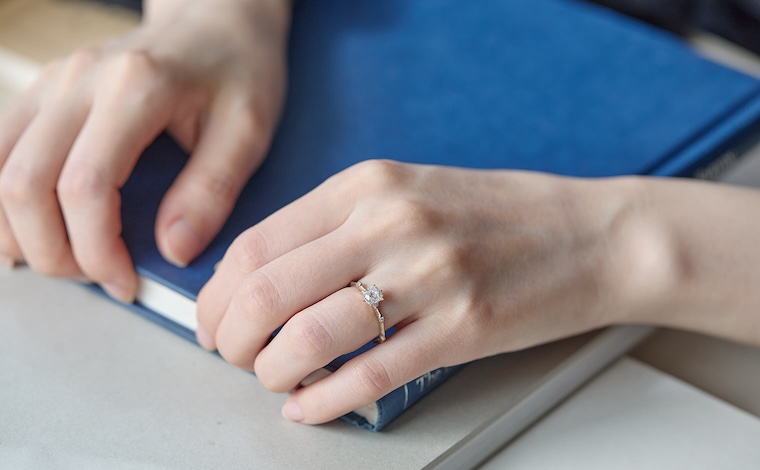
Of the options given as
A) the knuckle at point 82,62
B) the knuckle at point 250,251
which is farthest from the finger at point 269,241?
the knuckle at point 82,62

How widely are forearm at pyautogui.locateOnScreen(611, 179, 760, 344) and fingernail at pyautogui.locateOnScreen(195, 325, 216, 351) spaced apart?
0.95ft

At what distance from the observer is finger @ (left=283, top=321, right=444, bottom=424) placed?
51cm

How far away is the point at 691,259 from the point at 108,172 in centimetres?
44

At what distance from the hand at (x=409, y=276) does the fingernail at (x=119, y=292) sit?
0.30 feet

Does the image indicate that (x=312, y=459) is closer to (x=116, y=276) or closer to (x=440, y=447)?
(x=440, y=447)

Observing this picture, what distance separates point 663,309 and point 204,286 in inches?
13.2

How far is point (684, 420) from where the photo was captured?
23.2 inches

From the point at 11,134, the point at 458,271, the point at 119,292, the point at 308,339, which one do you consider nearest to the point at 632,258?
the point at 458,271

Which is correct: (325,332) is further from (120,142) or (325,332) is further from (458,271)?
(120,142)

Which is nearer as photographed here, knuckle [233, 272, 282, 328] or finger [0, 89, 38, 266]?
knuckle [233, 272, 282, 328]

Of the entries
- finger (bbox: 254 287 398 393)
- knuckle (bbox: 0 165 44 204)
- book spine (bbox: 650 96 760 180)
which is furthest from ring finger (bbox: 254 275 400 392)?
book spine (bbox: 650 96 760 180)

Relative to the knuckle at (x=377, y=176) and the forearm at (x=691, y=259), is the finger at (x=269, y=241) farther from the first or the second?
the forearm at (x=691, y=259)

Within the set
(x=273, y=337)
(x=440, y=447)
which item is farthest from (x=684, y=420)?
(x=273, y=337)

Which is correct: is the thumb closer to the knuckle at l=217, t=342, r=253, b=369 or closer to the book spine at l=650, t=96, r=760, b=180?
the knuckle at l=217, t=342, r=253, b=369
